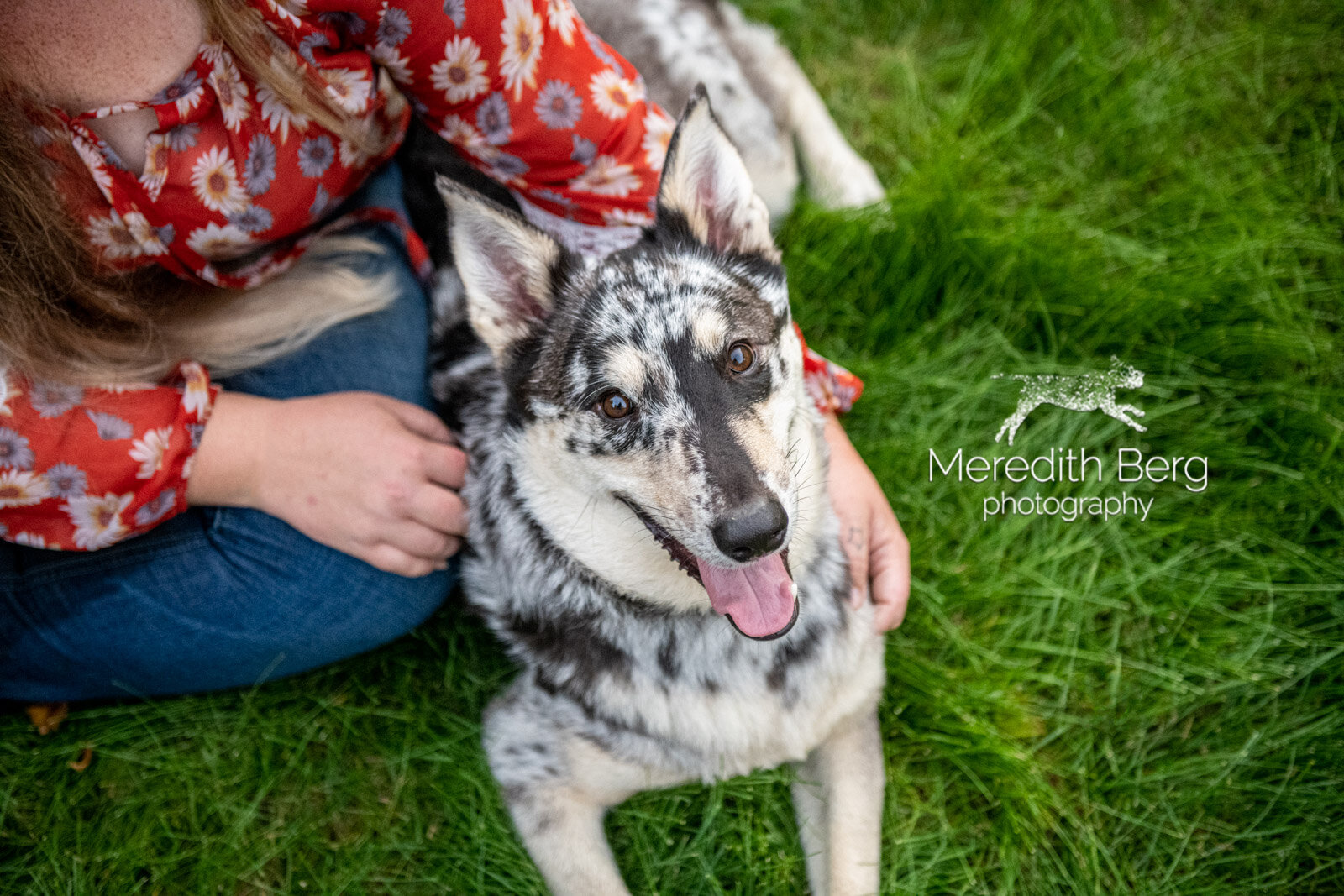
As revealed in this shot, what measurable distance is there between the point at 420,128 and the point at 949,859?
2.82 meters

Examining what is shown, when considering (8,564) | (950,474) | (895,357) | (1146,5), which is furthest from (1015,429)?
(8,564)

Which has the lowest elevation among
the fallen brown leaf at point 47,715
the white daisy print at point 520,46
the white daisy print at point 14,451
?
the fallen brown leaf at point 47,715

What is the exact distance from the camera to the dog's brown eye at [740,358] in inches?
84.4

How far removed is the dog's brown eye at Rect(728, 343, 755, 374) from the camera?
7.04 ft

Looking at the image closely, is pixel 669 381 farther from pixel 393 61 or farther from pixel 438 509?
pixel 393 61

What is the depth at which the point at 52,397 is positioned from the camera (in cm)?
229

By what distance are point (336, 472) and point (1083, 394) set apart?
8.31ft

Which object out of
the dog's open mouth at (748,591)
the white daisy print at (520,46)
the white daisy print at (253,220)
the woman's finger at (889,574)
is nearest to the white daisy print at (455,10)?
the white daisy print at (520,46)

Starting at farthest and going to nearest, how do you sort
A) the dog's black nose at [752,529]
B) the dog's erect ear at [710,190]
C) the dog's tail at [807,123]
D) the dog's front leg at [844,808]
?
the dog's tail at [807,123], the dog's front leg at [844,808], the dog's erect ear at [710,190], the dog's black nose at [752,529]

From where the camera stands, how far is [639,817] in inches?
107

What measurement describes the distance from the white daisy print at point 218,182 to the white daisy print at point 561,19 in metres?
0.91

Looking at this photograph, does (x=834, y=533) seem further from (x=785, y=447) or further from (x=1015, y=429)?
(x=1015, y=429)

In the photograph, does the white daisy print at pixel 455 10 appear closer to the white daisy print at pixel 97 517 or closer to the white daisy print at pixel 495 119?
the white daisy print at pixel 495 119

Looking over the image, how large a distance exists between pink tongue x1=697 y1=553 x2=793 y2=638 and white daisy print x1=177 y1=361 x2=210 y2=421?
1459 millimetres
